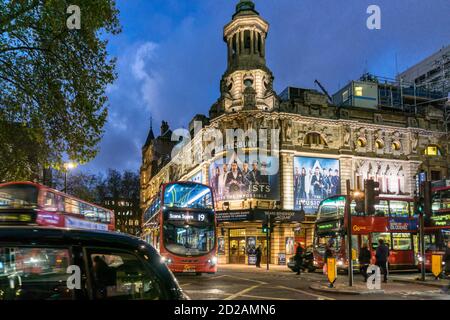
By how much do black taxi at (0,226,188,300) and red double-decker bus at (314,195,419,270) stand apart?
21.9 m

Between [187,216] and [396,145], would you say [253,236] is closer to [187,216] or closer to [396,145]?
[396,145]

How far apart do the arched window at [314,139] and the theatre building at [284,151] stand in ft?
0.29

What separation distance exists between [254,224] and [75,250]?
35.9m

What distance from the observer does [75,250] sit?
3.31 m

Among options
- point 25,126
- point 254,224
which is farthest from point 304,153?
point 25,126

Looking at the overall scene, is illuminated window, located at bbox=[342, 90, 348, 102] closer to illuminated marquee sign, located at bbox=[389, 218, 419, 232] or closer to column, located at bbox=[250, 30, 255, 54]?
column, located at bbox=[250, 30, 255, 54]

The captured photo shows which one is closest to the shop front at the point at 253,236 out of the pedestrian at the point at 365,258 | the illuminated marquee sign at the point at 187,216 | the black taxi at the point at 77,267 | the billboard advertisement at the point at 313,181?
the billboard advertisement at the point at 313,181

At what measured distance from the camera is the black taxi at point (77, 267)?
3215mm

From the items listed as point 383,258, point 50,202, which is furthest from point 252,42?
point 50,202

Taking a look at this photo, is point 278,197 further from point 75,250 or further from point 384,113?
point 75,250

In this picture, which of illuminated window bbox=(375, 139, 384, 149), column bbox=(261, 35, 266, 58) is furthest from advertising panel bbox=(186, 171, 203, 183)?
illuminated window bbox=(375, 139, 384, 149)

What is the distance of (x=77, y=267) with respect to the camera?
10.8ft

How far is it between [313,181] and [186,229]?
70.1 ft

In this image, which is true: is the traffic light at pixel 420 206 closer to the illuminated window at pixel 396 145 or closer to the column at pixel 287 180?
the column at pixel 287 180
